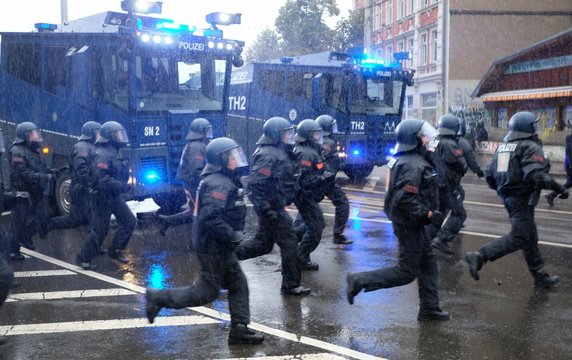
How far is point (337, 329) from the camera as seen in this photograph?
5930 millimetres

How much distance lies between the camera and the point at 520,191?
23.3 ft

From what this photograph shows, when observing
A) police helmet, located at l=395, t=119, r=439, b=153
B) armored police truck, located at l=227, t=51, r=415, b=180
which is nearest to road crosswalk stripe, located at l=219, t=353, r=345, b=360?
police helmet, located at l=395, t=119, r=439, b=153

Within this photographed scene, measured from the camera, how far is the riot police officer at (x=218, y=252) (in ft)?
18.3

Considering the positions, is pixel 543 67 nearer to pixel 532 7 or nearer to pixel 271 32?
pixel 532 7

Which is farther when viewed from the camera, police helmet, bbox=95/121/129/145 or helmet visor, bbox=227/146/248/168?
police helmet, bbox=95/121/129/145

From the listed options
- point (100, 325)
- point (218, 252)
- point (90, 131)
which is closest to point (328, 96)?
point (90, 131)

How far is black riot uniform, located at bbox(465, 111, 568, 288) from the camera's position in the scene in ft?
22.9

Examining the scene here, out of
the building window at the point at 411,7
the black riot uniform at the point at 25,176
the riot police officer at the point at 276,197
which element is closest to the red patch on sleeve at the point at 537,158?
the riot police officer at the point at 276,197

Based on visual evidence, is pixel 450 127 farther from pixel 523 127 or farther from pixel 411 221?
pixel 411 221

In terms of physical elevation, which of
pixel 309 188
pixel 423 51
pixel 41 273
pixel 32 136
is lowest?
pixel 41 273

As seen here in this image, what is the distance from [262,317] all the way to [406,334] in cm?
136

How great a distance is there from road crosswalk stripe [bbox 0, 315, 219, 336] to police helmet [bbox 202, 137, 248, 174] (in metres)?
1.43

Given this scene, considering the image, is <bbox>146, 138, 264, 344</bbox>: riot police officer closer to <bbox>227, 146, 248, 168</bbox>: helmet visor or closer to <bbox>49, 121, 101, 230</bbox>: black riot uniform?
<bbox>227, 146, 248, 168</bbox>: helmet visor

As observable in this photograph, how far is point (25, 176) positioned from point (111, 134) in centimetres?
138
